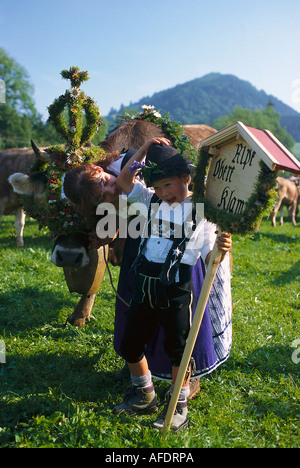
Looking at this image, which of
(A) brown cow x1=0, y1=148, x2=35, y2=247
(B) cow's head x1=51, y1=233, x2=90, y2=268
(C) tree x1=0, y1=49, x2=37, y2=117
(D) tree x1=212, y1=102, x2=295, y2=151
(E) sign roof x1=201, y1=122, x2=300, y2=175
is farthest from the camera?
(D) tree x1=212, y1=102, x2=295, y2=151

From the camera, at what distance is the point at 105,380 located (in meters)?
3.62

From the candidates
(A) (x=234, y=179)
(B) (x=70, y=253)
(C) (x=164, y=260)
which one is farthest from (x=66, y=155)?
(A) (x=234, y=179)

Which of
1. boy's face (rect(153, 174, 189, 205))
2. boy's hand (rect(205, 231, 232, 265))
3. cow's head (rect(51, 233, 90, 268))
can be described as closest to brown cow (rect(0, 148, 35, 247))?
cow's head (rect(51, 233, 90, 268))

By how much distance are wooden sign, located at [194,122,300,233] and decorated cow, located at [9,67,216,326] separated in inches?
34.6

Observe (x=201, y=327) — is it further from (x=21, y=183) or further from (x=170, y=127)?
(x=21, y=183)

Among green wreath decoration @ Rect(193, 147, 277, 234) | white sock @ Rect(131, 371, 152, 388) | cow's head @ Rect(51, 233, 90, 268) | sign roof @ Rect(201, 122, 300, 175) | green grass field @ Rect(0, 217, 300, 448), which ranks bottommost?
green grass field @ Rect(0, 217, 300, 448)

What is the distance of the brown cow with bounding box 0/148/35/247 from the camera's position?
9.48m

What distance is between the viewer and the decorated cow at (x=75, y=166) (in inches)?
132

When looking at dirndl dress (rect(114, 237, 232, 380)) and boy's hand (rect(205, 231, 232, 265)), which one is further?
dirndl dress (rect(114, 237, 232, 380))

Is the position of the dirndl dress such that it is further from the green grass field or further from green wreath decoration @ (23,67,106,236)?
green wreath decoration @ (23,67,106,236)

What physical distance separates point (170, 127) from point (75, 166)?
1.15m

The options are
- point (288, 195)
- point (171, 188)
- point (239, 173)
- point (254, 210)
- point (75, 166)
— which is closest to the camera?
point (254, 210)

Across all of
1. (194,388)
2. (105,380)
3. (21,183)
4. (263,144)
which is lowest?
(105,380)

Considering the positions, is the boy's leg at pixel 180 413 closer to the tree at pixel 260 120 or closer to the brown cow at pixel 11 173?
the brown cow at pixel 11 173
